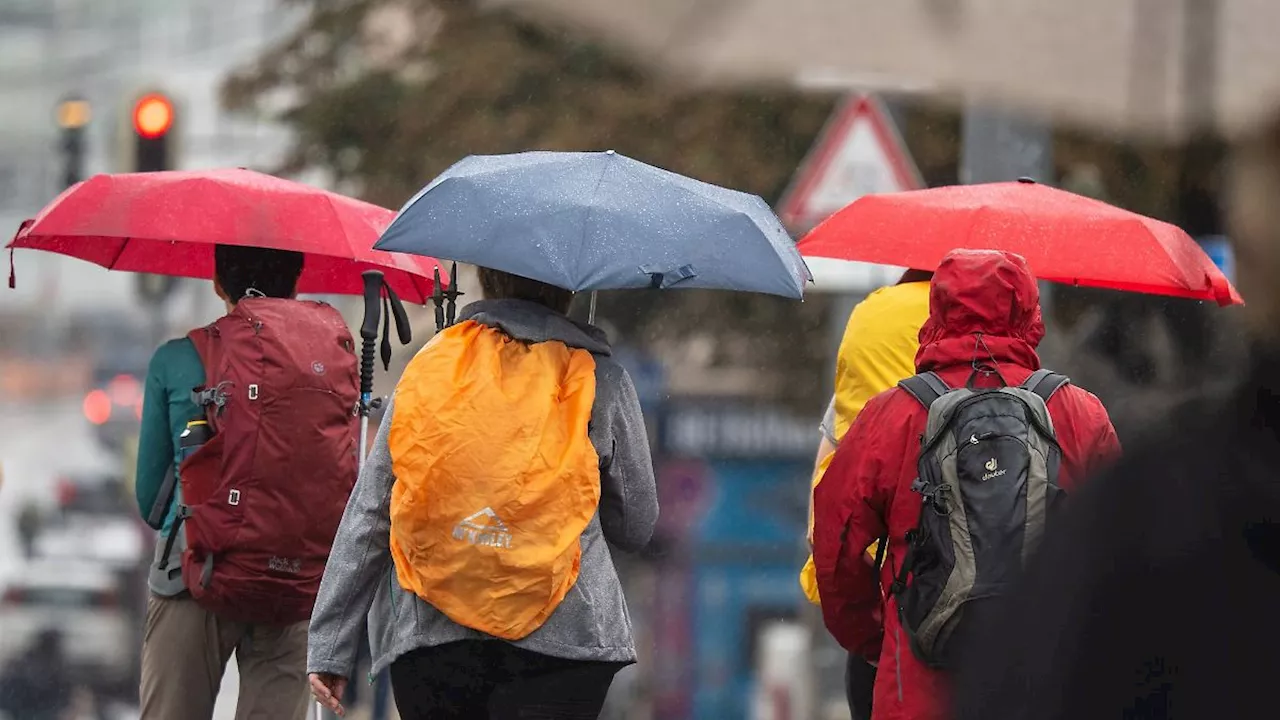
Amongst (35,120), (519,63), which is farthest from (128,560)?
(35,120)

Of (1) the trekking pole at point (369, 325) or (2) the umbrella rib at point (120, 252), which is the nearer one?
(1) the trekking pole at point (369, 325)

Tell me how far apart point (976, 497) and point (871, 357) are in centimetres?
125

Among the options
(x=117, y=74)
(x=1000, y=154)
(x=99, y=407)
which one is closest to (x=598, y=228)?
(x=1000, y=154)

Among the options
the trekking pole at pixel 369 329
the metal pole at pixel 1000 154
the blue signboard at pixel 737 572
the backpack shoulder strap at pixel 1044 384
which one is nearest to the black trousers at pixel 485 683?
the backpack shoulder strap at pixel 1044 384

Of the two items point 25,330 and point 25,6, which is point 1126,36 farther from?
point 25,330

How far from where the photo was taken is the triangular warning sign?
1007cm

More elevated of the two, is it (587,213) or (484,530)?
(587,213)

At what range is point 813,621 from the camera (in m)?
12.9

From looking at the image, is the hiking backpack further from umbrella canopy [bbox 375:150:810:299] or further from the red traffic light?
the red traffic light

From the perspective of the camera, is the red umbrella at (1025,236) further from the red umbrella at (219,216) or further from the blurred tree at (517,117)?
the blurred tree at (517,117)

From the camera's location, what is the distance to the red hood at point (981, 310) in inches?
178

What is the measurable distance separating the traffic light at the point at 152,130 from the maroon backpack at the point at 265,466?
8.69 meters

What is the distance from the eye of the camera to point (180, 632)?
5438 mm

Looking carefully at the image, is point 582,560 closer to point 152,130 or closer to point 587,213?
point 587,213
